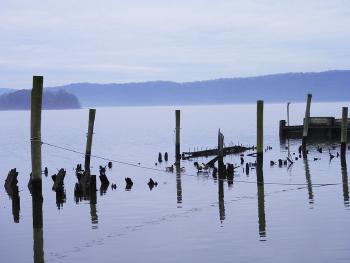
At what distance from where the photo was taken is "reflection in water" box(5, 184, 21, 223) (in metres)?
28.0

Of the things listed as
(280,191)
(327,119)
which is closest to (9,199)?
(280,191)

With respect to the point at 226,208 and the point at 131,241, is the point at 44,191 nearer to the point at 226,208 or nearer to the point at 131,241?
the point at 226,208

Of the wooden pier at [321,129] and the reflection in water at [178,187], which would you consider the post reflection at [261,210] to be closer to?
the reflection in water at [178,187]

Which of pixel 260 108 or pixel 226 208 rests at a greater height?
pixel 260 108

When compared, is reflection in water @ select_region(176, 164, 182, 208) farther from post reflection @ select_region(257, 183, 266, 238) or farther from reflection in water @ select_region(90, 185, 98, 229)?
reflection in water @ select_region(90, 185, 98, 229)

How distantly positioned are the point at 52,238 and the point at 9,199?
10.8 meters

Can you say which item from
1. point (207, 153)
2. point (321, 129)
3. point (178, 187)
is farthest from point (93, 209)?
point (321, 129)

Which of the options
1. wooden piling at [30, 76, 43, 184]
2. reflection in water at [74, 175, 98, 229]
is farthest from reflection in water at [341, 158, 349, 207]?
wooden piling at [30, 76, 43, 184]

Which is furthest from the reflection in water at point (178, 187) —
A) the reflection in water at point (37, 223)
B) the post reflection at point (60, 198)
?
the reflection in water at point (37, 223)

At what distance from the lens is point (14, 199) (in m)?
32.2

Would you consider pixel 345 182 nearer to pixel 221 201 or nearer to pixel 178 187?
pixel 178 187

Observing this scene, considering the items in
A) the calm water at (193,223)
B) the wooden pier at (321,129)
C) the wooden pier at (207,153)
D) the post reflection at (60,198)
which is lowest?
the calm water at (193,223)

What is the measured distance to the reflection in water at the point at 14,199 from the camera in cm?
2802

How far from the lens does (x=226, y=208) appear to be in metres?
28.1
